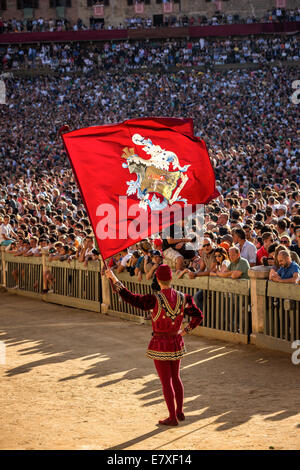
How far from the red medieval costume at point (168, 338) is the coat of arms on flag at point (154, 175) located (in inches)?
65.1

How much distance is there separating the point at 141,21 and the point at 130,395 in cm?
5474

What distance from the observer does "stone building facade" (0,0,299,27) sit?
59.7 m

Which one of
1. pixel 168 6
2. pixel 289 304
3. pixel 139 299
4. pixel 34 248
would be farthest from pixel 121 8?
pixel 139 299

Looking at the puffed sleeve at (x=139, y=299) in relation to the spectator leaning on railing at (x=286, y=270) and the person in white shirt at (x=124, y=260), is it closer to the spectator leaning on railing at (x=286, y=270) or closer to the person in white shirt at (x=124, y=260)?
the spectator leaning on railing at (x=286, y=270)

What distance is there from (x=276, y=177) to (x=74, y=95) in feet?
86.2

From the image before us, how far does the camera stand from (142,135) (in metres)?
9.41

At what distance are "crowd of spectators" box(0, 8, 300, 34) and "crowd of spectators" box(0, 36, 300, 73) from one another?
7.32ft

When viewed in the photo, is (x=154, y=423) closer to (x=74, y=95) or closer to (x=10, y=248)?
(x=10, y=248)

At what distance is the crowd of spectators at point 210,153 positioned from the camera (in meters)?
12.2

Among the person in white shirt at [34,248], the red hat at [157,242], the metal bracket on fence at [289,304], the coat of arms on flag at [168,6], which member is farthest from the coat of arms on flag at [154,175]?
the coat of arms on flag at [168,6]

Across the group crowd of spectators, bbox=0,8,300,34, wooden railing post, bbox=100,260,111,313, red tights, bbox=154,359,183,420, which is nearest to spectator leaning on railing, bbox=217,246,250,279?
red tights, bbox=154,359,183,420

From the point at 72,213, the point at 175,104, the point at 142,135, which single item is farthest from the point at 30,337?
the point at 175,104

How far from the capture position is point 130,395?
8750 mm

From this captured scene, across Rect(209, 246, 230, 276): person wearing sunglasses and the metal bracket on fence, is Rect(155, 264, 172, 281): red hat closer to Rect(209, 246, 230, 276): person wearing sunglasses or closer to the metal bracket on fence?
the metal bracket on fence
